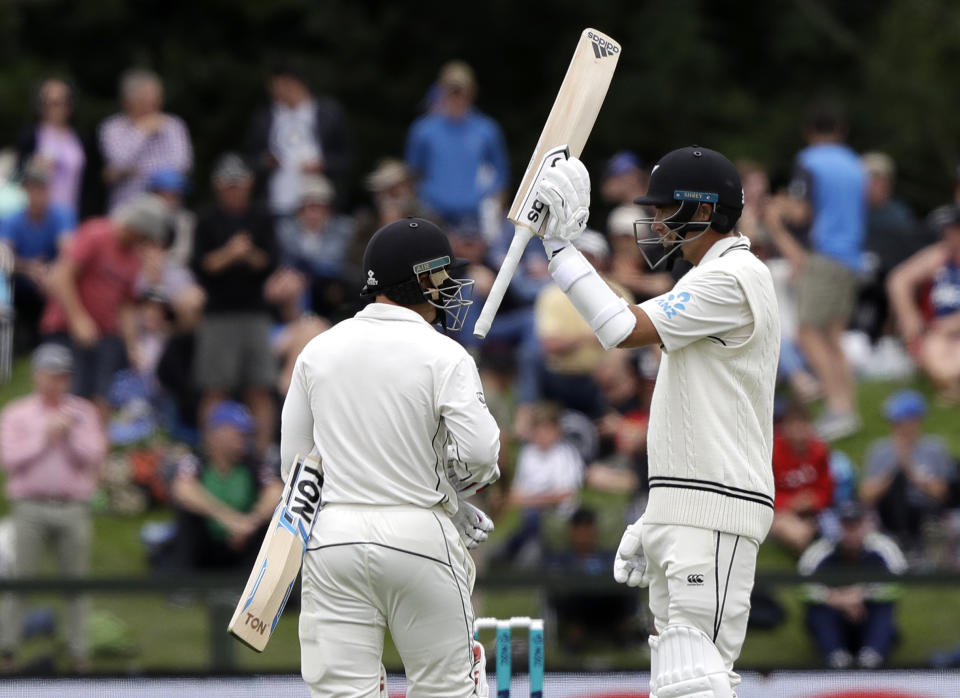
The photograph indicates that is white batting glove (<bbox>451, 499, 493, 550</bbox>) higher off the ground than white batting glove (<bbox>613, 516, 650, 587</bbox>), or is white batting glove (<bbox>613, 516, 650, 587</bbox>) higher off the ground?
white batting glove (<bbox>451, 499, 493, 550</bbox>)

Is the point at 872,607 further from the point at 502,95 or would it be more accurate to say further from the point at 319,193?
the point at 502,95

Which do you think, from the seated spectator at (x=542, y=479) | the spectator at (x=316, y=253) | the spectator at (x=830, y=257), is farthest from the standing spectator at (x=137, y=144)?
the spectator at (x=830, y=257)

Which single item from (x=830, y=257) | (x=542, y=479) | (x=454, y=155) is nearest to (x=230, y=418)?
(x=542, y=479)

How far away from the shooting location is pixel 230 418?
10.0 m

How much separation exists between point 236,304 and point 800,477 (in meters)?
3.87

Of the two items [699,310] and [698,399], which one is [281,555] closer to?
[698,399]

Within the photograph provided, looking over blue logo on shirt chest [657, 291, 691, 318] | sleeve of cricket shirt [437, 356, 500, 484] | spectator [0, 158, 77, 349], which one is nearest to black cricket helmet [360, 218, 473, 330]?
sleeve of cricket shirt [437, 356, 500, 484]

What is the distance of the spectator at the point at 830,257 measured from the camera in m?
11.6

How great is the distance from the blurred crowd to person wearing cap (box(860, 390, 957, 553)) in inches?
0.7

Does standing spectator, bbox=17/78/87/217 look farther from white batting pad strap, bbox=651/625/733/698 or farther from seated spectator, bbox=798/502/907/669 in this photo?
white batting pad strap, bbox=651/625/733/698

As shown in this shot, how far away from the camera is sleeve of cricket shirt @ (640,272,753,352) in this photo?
17.3ft

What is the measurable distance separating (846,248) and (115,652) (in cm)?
572

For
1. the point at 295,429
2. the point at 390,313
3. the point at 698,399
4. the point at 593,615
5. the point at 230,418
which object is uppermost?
the point at 390,313

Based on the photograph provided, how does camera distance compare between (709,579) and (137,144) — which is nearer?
(709,579)
